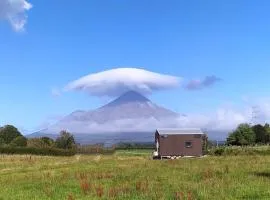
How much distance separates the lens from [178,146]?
95250mm

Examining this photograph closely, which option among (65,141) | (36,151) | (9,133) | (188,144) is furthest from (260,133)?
(36,151)


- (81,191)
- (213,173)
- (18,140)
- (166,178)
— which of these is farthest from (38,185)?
(18,140)

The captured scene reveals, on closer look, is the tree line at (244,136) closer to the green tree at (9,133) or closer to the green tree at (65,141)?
the green tree at (65,141)

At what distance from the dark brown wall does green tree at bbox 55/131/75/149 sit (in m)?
49.6

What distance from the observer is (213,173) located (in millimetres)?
28750

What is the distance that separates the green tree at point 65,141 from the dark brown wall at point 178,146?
4962cm

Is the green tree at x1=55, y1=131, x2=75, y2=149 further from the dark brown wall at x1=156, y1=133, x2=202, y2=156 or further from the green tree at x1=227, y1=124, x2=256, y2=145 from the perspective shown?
the dark brown wall at x1=156, y1=133, x2=202, y2=156

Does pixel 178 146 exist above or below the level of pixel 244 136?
below

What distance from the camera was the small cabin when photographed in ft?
309

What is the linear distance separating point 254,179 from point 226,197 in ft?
21.4

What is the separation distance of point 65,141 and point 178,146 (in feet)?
177

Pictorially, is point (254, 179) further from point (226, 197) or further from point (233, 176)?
point (226, 197)

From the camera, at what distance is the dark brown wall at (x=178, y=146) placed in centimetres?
9419

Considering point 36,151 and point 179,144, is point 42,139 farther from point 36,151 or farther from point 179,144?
point 179,144
